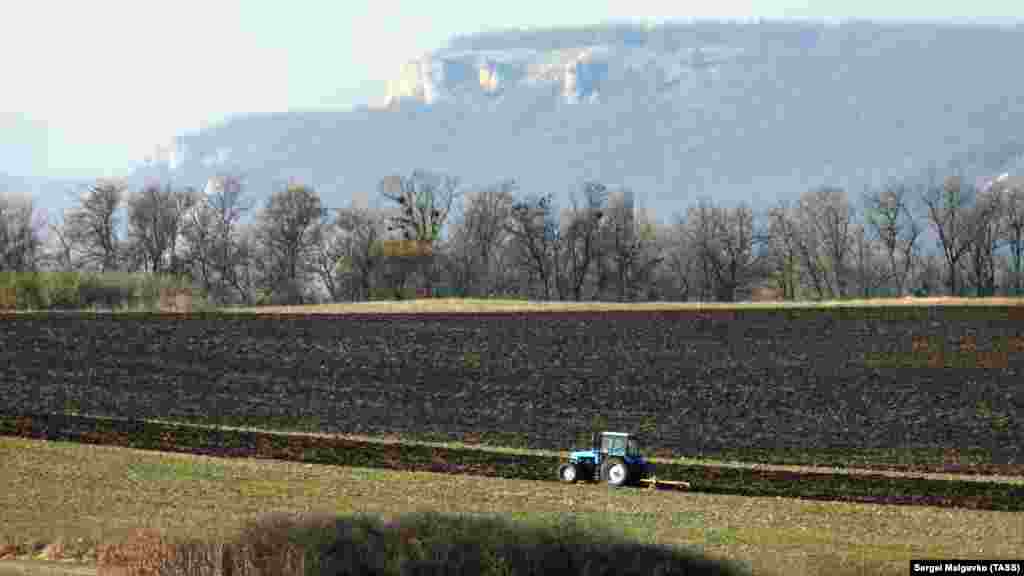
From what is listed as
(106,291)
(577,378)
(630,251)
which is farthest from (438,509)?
(630,251)

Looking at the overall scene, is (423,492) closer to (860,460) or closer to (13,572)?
(13,572)

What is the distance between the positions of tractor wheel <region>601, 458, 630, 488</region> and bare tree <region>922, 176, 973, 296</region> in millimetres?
96605

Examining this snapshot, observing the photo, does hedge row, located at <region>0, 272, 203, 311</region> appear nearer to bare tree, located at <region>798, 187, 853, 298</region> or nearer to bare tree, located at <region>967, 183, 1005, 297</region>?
bare tree, located at <region>798, 187, 853, 298</region>

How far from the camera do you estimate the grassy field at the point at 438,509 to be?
1036 inches

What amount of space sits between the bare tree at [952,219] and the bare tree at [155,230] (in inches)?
2493

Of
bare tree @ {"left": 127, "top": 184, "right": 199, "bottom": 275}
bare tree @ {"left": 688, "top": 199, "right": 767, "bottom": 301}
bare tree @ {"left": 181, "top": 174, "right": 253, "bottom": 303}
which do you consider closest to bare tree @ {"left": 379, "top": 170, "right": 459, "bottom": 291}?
bare tree @ {"left": 181, "top": 174, "right": 253, "bottom": 303}

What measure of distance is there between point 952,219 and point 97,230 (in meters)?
71.3

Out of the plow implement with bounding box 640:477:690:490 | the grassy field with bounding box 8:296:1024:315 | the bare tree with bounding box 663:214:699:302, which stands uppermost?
the bare tree with bounding box 663:214:699:302

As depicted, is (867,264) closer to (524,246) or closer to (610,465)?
(524,246)

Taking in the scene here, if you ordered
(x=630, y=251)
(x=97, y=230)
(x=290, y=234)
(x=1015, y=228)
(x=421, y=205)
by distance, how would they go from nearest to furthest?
(x=1015, y=228) < (x=97, y=230) < (x=630, y=251) < (x=290, y=234) < (x=421, y=205)

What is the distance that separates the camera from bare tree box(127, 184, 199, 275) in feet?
447

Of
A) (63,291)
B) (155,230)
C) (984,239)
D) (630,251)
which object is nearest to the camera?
(63,291)

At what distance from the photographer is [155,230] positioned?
13812cm

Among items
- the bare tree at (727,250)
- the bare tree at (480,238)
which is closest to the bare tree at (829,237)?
the bare tree at (727,250)
